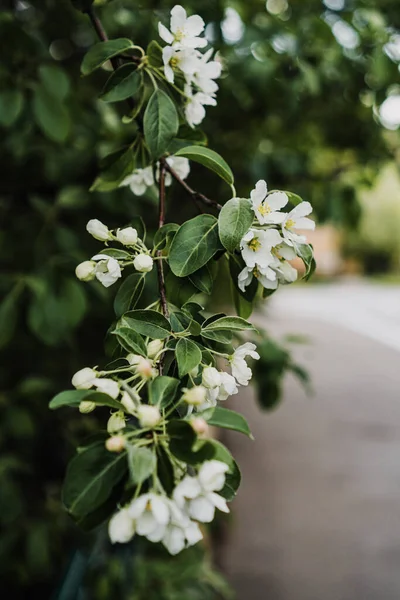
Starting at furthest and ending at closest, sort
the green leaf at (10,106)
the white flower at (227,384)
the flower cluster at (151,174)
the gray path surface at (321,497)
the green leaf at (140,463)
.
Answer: the gray path surface at (321,497) → the green leaf at (10,106) → the flower cluster at (151,174) → the white flower at (227,384) → the green leaf at (140,463)

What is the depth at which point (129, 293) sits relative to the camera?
1.96 feet

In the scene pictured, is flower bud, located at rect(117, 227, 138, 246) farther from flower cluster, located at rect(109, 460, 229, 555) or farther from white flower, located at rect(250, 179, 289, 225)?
flower cluster, located at rect(109, 460, 229, 555)

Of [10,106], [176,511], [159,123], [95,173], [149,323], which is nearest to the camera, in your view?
[176,511]

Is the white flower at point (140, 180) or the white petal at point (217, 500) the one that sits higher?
the white petal at point (217, 500)

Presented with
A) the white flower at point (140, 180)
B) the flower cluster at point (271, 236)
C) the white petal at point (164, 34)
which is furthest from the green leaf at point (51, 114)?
the flower cluster at point (271, 236)

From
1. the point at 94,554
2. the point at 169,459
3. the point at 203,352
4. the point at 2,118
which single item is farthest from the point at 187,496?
the point at 94,554

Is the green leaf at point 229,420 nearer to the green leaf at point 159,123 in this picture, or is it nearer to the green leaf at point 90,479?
the green leaf at point 90,479

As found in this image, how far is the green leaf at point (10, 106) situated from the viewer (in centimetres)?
110

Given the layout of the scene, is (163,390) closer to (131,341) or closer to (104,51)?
(131,341)

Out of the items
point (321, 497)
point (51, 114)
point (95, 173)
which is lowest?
point (321, 497)

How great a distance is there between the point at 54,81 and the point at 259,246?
2.42 ft

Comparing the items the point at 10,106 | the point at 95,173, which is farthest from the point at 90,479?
the point at 95,173

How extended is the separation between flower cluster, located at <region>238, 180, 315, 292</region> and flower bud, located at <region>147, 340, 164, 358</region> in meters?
0.10

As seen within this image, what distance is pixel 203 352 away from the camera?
521 mm
